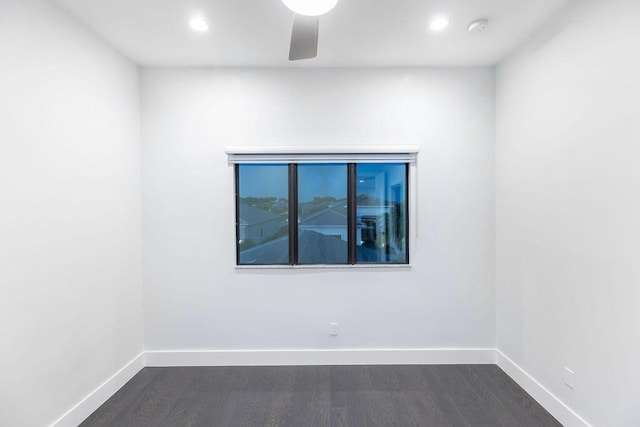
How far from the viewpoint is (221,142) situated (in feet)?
8.98

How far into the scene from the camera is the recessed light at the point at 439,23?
2.04 m

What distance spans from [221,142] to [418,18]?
183 centimetres

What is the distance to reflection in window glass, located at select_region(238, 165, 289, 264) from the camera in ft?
9.27

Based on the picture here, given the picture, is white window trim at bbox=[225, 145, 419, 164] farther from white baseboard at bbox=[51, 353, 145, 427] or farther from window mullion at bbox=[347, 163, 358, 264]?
white baseboard at bbox=[51, 353, 145, 427]

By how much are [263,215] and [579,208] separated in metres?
2.34

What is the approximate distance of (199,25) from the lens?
6.89 feet

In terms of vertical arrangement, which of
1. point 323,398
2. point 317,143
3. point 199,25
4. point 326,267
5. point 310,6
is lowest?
point 323,398

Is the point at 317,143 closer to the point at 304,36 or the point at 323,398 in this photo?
the point at 304,36

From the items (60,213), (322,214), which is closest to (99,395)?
(60,213)

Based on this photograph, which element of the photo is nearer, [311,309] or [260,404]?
[260,404]

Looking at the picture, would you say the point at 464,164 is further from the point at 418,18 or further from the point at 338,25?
the point at 338,25

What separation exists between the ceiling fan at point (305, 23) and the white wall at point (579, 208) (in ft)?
5.23

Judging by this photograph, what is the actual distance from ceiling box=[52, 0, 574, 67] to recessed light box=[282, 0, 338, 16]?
2.27 ft

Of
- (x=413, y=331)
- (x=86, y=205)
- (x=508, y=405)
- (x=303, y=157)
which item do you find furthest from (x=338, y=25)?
(x=508, y=405)
